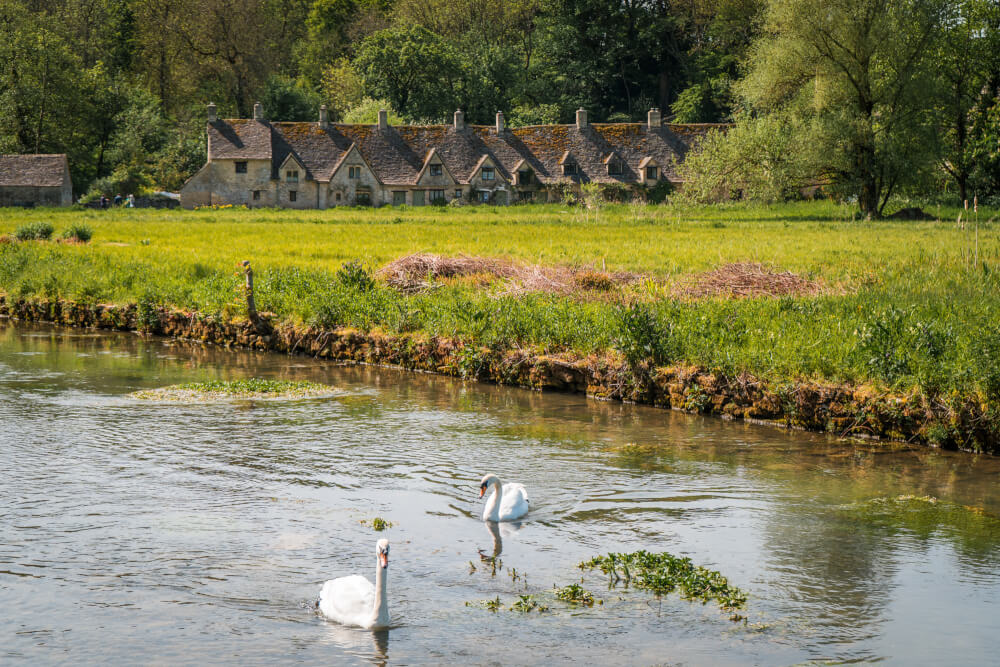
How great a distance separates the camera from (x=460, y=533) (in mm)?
13781

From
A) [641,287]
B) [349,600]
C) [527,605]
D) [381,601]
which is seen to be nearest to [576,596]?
[527,605]

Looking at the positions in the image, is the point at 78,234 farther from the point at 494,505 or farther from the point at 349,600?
the point at 349,600

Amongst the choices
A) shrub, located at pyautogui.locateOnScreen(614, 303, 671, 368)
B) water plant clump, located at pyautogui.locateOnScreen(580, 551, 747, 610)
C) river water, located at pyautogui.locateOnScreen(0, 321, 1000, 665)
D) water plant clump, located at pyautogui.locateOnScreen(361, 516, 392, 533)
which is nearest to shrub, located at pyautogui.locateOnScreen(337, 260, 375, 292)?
river water, located at pyautogui.locateOnScreen(0, 321, 1000, 665)

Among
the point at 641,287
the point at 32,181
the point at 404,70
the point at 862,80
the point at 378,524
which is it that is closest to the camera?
the point at 378,524

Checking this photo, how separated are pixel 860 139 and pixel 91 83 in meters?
68.8

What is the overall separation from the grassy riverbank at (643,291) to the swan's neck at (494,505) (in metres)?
7.54

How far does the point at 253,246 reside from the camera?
43.6 m

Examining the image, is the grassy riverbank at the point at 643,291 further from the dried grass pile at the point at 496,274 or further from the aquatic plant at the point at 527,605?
the aquatic plant at the point at 527,605

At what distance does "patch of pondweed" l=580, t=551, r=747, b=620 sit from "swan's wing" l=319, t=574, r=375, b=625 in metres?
2.76

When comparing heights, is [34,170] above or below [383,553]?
above

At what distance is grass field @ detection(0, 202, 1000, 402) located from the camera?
19344 mm

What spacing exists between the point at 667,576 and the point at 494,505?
281cm

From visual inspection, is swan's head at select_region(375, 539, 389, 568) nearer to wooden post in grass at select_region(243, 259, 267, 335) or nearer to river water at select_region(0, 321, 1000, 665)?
river water at select_region(0, 321, 1000, 665)

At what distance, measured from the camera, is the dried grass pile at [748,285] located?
2673cm
